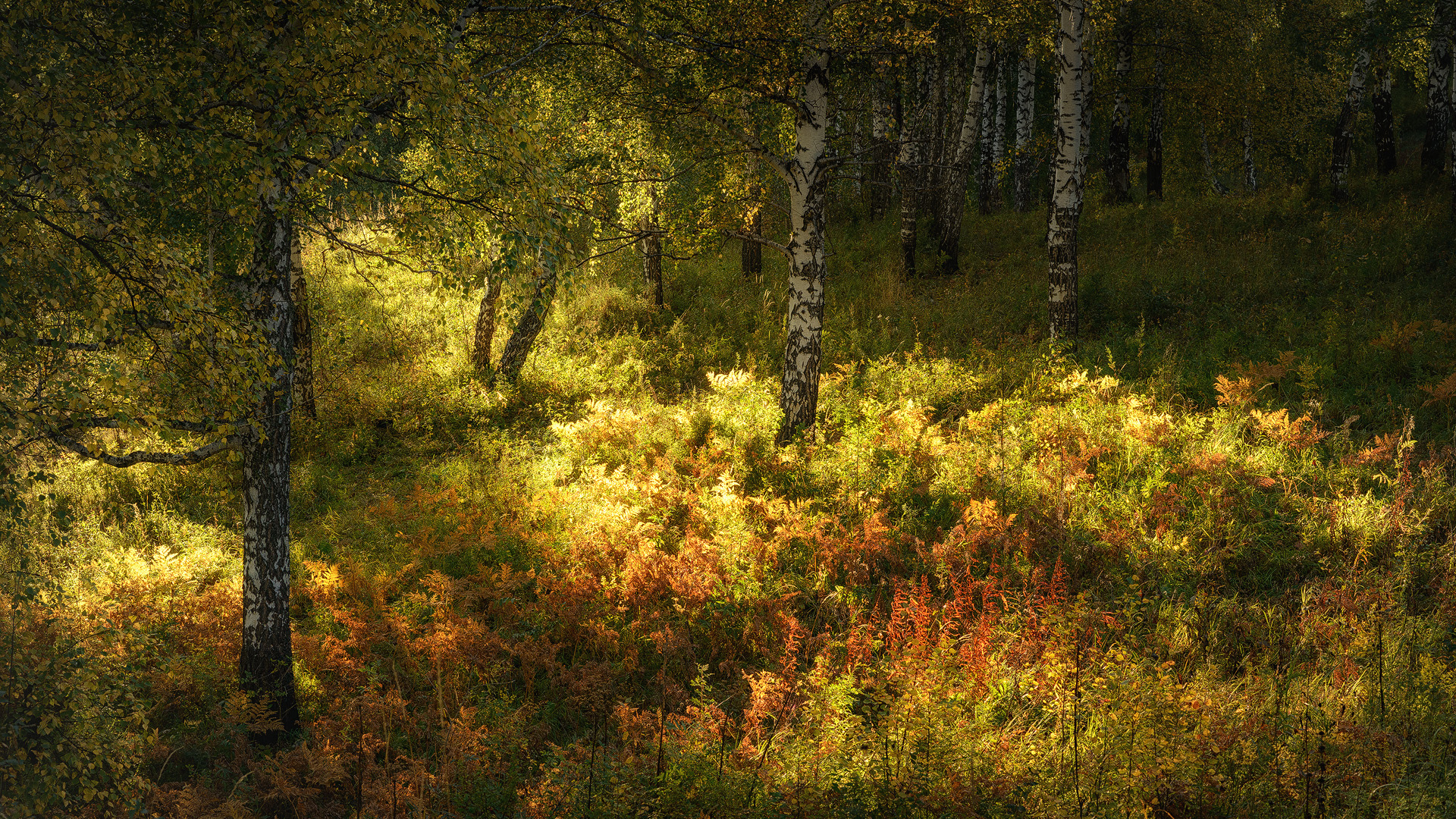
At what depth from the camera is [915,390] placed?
11539mm

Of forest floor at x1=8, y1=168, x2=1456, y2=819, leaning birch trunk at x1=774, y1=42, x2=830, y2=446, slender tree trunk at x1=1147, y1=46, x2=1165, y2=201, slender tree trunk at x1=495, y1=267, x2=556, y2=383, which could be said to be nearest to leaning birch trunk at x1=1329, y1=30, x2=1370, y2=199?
forest floor at x1=8, y1=168, x2=1456, y2=819

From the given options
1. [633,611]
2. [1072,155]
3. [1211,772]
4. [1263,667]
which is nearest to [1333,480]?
[1263,667]

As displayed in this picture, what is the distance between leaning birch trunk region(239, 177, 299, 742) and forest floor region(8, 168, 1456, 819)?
1.06ft

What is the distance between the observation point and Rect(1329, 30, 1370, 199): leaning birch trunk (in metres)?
16.0

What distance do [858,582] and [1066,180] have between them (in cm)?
764

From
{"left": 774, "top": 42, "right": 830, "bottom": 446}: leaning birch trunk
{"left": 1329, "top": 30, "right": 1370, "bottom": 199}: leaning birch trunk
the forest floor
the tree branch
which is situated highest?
{"left": 1329, "top": 30, "right": 1370, "bottom": 199}: leaning birch trunk

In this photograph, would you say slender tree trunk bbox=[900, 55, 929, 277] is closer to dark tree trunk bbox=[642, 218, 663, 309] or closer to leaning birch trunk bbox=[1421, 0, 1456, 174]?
dark tree trunk bbox=[642, 218, 663, 309]

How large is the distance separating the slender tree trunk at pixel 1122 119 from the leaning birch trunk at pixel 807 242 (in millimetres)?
13249

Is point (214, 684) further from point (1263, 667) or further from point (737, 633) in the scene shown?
point (1263, 667)

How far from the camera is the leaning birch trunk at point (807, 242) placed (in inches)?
375

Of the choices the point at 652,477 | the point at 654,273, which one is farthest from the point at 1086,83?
the point at 652,477

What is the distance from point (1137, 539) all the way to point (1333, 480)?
2208 mm

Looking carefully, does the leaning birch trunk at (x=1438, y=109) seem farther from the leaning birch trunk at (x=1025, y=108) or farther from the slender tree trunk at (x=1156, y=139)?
the leaning birch trunk at (x=1025, y=108)

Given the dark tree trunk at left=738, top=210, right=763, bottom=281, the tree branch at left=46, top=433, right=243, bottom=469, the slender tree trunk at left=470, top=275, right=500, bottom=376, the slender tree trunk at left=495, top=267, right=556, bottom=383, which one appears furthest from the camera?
the dark tree trunk at left=738, top=210, right=763, bottom=281
